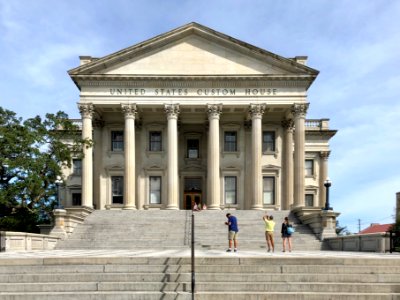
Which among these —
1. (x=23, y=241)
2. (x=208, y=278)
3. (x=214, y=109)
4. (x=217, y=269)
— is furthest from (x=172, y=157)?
(x=208, y=278)

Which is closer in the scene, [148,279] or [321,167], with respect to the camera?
[148,279]

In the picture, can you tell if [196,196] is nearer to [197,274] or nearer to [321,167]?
[321,167]

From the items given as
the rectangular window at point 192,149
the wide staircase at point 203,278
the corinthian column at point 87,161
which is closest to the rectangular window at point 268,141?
the rectangular window at point 192,149

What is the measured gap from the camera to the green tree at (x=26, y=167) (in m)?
30.9

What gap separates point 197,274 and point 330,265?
3924mm

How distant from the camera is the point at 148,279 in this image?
12.9m

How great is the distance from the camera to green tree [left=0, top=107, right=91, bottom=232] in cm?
3089

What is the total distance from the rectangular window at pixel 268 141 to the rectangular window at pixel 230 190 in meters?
4.19

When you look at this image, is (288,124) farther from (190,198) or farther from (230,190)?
(190,198)

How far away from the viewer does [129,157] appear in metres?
39.7

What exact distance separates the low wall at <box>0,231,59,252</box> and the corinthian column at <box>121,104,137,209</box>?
41.7 feet

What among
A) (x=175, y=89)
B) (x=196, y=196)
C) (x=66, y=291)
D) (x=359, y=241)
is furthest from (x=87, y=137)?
(x=66, y=291)

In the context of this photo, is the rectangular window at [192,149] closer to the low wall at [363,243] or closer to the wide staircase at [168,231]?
the wide staircase at [168,231]

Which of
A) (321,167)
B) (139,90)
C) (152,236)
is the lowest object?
(152,236)
